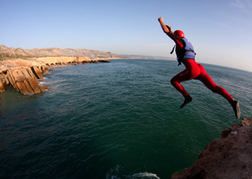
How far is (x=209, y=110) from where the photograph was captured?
13.2 metres

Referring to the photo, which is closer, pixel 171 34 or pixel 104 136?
pixel 171 34

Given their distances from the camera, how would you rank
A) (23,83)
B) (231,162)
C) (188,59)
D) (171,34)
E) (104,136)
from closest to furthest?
(231,162) < (171,34) < (188,59) < (104,136) < (23,83)

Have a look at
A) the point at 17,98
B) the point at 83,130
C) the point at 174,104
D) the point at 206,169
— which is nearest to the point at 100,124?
the point at 83,130

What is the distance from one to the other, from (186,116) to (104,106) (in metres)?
9.01

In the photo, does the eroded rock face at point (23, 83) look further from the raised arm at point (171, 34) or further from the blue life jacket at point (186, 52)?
the blue life jacket at point (186, 52)

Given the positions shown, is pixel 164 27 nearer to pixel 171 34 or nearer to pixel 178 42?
pixel 171 34

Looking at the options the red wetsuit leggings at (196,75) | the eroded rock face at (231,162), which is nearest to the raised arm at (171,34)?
the red wetsuit leggings at (196,75)

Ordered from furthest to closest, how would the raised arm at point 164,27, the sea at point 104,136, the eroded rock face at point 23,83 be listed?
the eroded rock face at point 23,83 → the sea at point 104,136 → the raised arm at point 164,27

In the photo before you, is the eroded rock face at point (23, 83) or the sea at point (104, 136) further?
the eroded rock face at point (23, 83)

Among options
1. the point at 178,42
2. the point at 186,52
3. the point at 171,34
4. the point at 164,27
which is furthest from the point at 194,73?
the point at 164,27

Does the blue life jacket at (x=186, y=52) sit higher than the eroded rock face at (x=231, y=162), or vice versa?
the blue life jacket at (x=186, y=52)

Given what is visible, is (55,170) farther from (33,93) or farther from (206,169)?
(33,93)

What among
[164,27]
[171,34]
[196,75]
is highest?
[164,27]

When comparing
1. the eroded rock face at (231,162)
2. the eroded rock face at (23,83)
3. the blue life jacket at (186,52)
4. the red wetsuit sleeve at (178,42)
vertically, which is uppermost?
the red wetsuit sleeve at (178,42)
